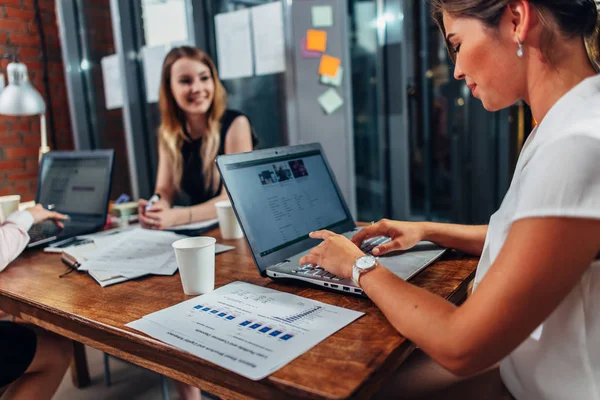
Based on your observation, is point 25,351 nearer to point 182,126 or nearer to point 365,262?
point 365,262

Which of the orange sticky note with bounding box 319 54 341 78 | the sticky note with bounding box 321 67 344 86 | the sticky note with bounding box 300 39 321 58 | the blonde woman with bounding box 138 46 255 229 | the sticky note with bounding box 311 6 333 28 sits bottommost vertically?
the blonde woman with bounding box 138 46 255 229

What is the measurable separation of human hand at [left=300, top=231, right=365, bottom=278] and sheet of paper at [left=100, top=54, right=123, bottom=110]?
3048 millimetres

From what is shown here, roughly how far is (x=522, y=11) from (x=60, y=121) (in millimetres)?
3938

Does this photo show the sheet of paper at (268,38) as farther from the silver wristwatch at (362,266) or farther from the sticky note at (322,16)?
the silver wristwatch at (362,266)

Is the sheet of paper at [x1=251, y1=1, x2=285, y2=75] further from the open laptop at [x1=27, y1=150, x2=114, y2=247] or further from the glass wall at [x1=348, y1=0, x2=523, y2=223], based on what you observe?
the open laptop at [x1=27, y1=150, x2=114, y2=247]

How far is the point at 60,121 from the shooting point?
385 centimetres

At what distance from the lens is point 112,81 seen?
3.61m

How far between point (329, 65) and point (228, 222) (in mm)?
1293

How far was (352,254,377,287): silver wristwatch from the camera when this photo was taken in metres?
0.81

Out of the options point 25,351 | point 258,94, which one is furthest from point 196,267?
point 258,94

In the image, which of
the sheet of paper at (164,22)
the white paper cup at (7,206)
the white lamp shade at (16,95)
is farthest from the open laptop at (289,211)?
the sheet of paper at (164,22)

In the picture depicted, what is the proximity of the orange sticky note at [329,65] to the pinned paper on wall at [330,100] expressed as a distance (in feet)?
0.29

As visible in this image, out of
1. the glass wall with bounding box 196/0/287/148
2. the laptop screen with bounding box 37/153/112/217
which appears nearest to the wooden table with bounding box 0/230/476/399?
the laptop screen with bounding box 37/153/112/217

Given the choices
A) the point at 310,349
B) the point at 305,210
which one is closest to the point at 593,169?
the point at 310,349
